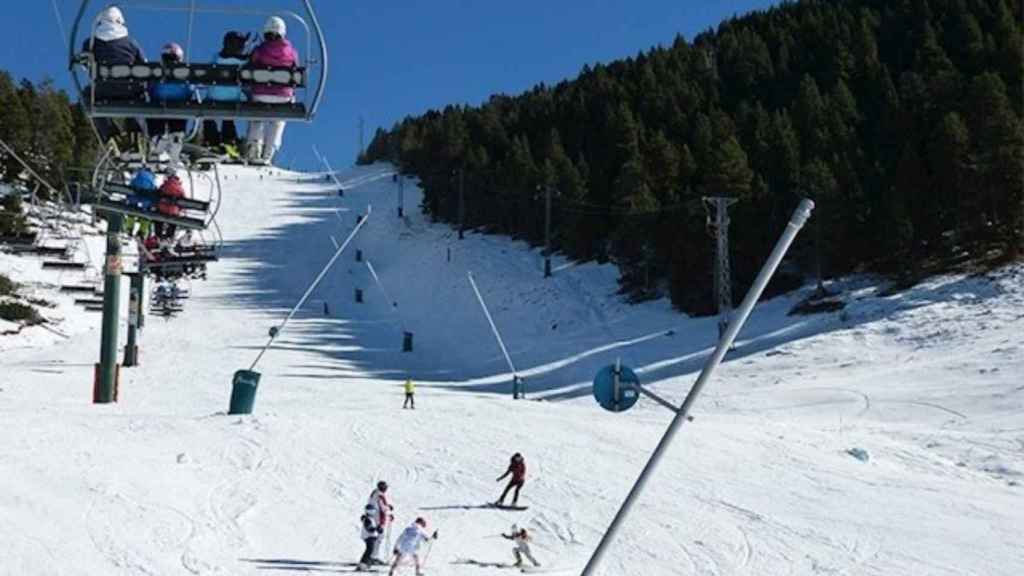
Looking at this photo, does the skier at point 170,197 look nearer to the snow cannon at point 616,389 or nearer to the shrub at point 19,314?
the snow cannon at point 616,389

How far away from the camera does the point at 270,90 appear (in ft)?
28.5

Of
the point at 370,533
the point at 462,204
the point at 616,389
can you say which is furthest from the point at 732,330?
the point at 462,204

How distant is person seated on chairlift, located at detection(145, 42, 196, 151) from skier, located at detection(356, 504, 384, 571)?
5648 millimetres

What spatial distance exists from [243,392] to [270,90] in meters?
16.5

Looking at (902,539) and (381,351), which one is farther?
(381,351)

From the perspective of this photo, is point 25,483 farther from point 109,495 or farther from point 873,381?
point 873,381

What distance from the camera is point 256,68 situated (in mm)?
8695

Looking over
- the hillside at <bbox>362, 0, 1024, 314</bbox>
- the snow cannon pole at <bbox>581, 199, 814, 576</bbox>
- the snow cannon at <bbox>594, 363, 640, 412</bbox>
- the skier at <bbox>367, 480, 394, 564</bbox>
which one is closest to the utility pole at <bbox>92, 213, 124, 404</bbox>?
the skier at <bbox>367, 480, 394, 564</bbox>

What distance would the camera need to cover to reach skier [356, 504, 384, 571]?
1344cm

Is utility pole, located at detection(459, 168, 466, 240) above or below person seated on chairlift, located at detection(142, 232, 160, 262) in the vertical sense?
above

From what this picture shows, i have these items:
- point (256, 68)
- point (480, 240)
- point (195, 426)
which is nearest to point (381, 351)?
point (195, 426)

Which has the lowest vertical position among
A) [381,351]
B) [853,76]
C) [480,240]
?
[381,351]

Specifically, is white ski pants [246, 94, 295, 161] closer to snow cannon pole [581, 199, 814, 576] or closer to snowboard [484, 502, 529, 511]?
snow cannon pole [581, 199, 814, 576]

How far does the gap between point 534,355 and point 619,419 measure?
1958 cm
